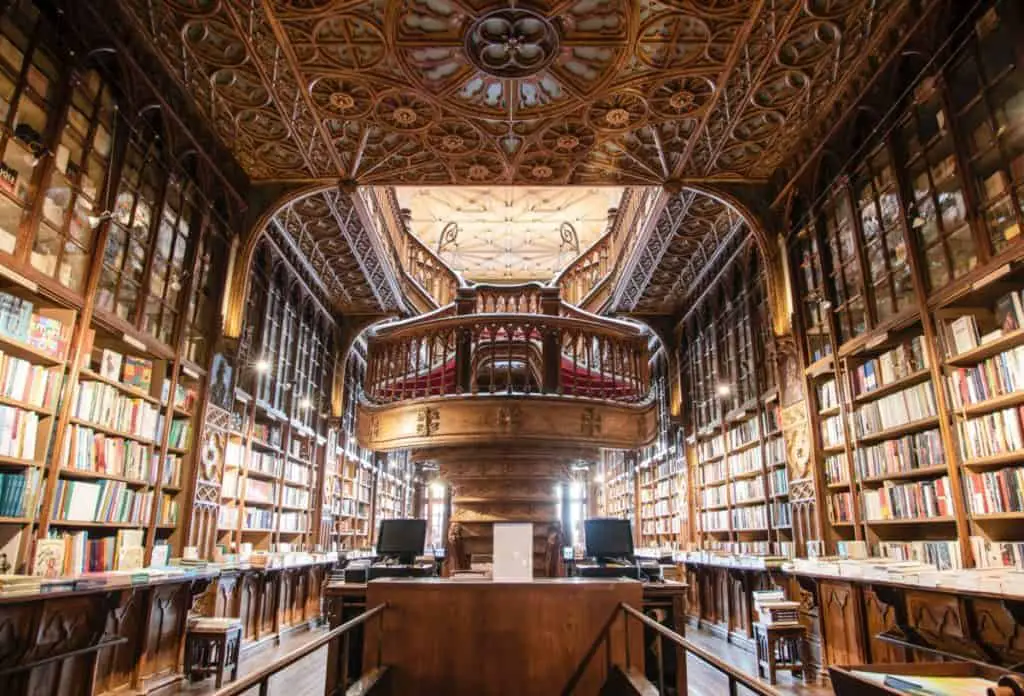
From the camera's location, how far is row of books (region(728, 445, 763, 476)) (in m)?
6.67

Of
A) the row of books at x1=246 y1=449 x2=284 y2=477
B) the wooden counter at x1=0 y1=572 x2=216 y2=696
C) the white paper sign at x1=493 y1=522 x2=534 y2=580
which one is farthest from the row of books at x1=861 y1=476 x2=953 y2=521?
the row of books at x1=246 y1=449 x2=284 y2=477

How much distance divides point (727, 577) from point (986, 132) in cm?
532

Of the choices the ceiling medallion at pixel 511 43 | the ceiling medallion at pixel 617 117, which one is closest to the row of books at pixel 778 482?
the ceiling medallion at pixel 617 117

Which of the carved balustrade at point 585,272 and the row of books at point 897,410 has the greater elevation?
the carved balustrade at point 585,272

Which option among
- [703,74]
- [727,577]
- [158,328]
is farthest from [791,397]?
[158,328]

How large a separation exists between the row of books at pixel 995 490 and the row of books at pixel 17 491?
5189 mm

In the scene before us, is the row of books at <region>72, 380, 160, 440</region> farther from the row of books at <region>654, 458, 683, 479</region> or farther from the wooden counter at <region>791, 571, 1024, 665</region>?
the row of books at <region>654, 458, 683, 479</region>

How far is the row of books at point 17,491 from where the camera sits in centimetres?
315

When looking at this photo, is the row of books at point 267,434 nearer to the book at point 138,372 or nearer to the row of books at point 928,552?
the book at point 138,372

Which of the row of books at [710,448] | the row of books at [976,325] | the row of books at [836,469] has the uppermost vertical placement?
the row of books at [976,325]

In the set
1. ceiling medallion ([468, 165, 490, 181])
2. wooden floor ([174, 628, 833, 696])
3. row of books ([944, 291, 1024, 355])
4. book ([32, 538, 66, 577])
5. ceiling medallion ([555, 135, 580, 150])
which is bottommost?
wooden floor ([174, 628, 833, 696])

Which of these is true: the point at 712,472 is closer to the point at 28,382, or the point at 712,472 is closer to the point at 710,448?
the point at 710,448

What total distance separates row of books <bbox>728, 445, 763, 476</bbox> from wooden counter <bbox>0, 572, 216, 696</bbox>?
17.7 feet

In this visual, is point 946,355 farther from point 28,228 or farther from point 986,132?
point 28,228
